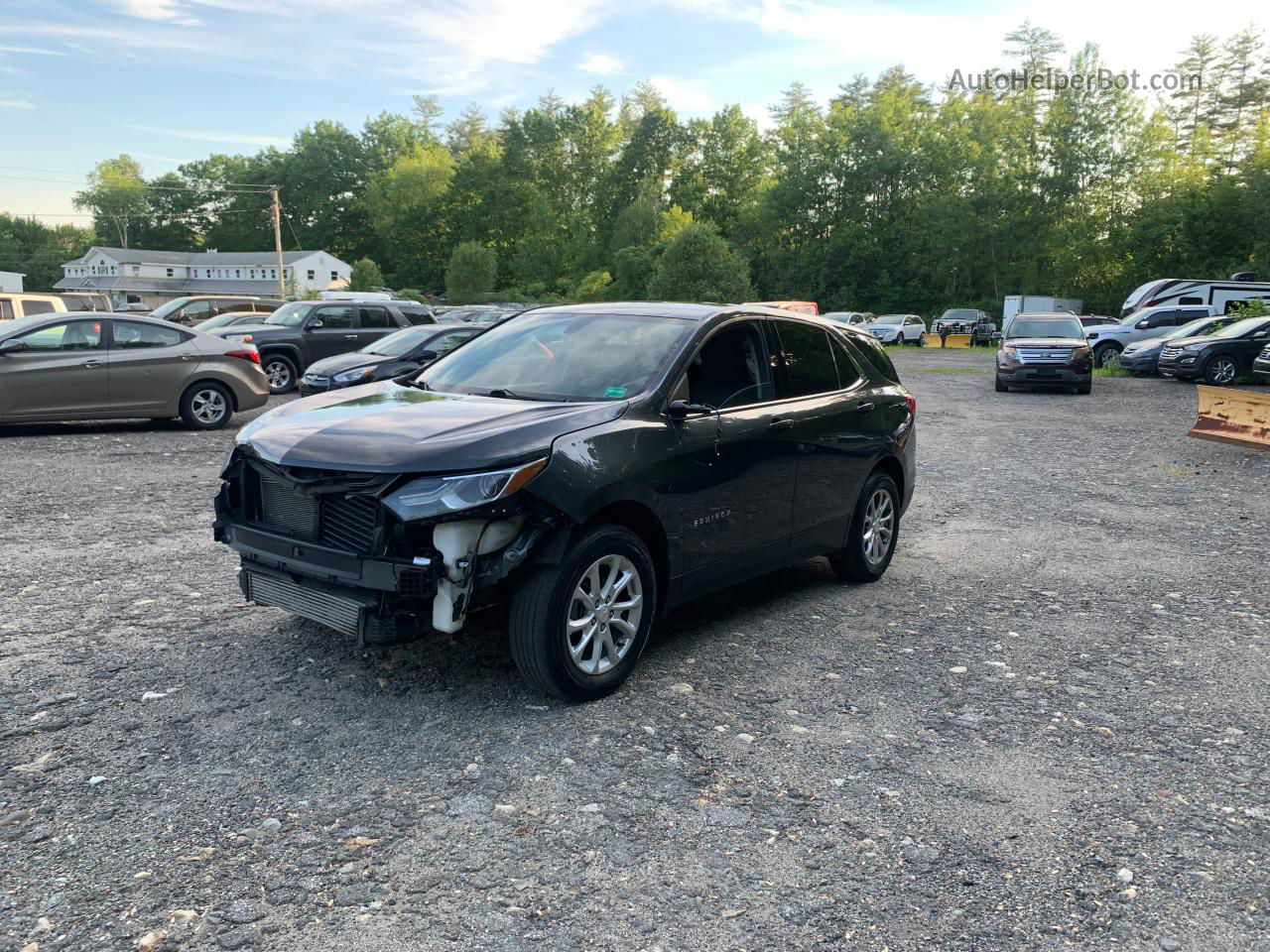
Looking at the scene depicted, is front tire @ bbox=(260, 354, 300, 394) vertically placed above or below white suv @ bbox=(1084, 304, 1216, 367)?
below

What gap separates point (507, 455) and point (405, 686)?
1.26m

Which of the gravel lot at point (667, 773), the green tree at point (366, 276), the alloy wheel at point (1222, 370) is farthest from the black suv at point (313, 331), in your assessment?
the green tree at point (366, 276)

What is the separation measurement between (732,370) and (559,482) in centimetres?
161

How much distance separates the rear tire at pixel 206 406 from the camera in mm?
13117

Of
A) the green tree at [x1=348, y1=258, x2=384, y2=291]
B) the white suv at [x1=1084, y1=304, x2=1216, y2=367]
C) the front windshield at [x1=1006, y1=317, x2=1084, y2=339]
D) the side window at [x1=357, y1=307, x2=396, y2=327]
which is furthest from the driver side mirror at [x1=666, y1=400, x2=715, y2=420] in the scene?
the green tree at [x1=348, y1=258, x2=384, y2=291]

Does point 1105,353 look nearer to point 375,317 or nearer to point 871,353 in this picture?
point 375,317

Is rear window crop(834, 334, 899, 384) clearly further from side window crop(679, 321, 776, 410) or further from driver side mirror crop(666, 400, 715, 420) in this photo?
driver side mirror crop(666, 400, 715, 420)

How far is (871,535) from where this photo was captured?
6.50 m

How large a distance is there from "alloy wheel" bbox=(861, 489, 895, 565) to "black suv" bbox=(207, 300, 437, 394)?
14.6 meters

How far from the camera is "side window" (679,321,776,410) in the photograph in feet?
16.7

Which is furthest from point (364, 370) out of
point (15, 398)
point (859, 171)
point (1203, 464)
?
point (859, 171)

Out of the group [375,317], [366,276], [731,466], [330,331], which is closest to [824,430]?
[731,466]

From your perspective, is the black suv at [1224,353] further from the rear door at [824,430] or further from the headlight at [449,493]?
the headlight at [449,493]

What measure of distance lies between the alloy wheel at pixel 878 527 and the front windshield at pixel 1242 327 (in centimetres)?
2001
